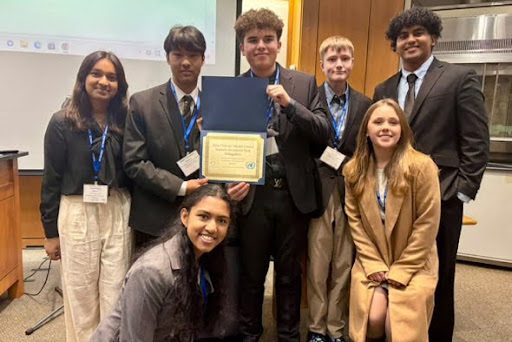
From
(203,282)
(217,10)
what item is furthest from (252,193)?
(217,10)

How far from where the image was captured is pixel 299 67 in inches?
140

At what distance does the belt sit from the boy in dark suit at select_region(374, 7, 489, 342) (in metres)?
0.67

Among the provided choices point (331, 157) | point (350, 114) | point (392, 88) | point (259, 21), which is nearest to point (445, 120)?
point (392, 88)

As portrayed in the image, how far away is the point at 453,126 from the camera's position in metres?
1.80

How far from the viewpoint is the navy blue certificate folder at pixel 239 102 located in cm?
153

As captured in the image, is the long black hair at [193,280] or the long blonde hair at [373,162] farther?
the long blonde hair at [373,162]

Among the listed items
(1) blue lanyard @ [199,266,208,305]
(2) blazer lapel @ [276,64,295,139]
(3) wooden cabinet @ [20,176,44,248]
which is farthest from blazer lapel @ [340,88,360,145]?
(3) wooden cabinet @ [20,176,44,248]

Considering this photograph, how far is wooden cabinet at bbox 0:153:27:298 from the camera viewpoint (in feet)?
7.91

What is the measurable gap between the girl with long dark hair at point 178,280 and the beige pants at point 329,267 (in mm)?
604

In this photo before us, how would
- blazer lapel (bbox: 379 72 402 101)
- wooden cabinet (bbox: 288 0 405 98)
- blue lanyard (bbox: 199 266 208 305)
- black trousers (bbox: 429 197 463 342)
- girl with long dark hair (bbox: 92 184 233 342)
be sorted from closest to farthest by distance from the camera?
girl with long dark hair (bbox: 92 184 233 342)
blue lanyard (bbox: 199 266 208 305)
black trousers (bbox: 429 197 463 342)
blazer lapel (bbox: 379 72 402 101)
wooden cabinet (bbox: 288 0 405 98)

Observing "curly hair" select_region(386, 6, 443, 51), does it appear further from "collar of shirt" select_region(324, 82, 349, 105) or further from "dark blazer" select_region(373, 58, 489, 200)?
"collar of shirt" select_region(324, 82, 349, 105)

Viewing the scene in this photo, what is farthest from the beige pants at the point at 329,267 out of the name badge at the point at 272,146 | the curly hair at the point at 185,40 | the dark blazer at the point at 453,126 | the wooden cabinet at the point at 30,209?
the wooden cabinet at the point at 30,209

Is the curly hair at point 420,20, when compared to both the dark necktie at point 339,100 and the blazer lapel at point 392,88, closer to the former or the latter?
the blazer lapel at point 392,88

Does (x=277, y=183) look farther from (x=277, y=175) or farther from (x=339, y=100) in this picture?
(x=339, y=100)
